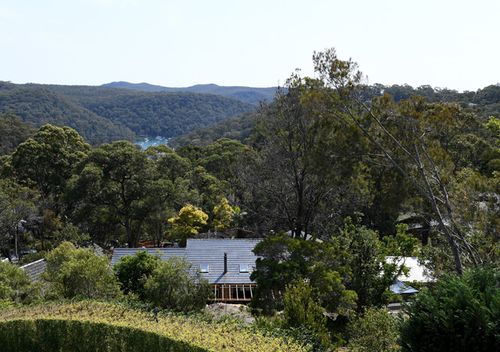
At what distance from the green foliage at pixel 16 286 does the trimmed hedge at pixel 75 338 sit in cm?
342

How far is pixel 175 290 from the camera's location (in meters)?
12.3

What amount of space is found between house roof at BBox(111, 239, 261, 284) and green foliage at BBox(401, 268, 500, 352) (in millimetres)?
10448

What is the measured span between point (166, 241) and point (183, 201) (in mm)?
3933

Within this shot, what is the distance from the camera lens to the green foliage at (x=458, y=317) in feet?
22.1

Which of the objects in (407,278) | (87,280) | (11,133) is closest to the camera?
(87,280)

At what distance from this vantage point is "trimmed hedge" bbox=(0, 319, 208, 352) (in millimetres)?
8355

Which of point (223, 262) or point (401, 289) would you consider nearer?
Answer: point (401, 289)

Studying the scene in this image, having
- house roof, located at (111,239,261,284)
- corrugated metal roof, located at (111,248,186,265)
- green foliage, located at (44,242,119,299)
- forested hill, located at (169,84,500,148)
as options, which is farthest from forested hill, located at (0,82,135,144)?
green foliage, located at (44,242,119,299)

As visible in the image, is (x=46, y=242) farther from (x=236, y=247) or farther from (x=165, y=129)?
(x=165, y=129)

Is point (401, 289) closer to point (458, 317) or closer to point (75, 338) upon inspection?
point (458, 317)

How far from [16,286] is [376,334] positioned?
1002 cm

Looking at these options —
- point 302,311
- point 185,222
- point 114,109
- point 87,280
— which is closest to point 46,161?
point 185,222

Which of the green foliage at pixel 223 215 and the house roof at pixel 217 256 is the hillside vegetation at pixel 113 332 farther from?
the green foliage at pixel 223 215

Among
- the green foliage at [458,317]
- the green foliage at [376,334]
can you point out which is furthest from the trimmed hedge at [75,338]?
the green foliage at [376,334]
